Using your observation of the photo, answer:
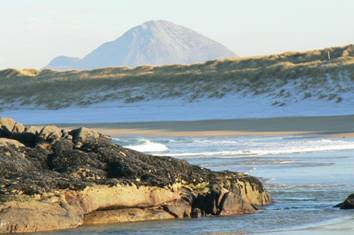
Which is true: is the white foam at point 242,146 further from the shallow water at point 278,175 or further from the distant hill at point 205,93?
the distant hill at point 205,93

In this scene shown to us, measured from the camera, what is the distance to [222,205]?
15.9 m

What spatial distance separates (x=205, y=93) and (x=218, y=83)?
214 cm

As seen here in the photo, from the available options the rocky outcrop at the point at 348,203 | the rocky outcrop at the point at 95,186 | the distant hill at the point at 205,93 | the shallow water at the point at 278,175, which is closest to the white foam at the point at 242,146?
the shallow water at the point at 278,175

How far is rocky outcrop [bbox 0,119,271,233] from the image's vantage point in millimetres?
14109

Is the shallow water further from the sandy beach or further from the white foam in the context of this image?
the sandy beach

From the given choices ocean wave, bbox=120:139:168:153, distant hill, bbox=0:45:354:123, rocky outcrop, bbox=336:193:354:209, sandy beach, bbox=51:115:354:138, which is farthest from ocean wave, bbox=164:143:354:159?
distant hill, bbox=0:45:354:123

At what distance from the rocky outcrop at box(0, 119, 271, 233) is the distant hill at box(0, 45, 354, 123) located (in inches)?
1280

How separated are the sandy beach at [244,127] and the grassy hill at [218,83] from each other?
596 centimetres

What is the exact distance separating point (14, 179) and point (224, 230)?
3.08m

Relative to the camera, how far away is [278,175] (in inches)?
875

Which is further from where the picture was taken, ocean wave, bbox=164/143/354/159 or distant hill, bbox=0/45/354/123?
distant hill, bbox=0/45/354/123

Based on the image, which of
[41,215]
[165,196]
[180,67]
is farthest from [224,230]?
[180,67]

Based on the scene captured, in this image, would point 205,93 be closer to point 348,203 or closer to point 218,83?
point 218,83

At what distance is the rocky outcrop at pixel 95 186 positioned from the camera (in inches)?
555
